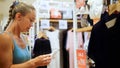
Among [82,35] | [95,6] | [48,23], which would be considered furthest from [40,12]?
[95,6]

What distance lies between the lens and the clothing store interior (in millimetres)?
1615

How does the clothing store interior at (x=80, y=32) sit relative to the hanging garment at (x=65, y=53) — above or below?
above

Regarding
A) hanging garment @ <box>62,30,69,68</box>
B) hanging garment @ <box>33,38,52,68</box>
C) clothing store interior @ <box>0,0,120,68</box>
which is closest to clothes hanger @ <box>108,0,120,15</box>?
clothing store interior @ <box>0,0,120,68</box>

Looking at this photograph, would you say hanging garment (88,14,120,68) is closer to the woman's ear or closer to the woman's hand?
the woman's hand

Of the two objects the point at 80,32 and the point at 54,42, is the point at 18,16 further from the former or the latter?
the point at 54,42

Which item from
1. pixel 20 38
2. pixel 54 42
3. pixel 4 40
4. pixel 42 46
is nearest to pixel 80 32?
pixel 20 38

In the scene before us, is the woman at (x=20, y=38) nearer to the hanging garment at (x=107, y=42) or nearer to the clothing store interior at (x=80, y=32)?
the clothing store interior at (x=80, y=32)

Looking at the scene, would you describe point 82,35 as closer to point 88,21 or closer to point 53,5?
point 88,21

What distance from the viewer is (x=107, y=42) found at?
5.36ft

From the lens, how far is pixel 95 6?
7.30 feet

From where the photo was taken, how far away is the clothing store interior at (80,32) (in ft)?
5.30

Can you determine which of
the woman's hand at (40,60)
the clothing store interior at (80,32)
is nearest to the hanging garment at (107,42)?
the clothing store interior at (80,32)

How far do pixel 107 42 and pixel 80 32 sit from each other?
1.17 meters

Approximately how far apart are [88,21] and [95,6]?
1.45 feet
